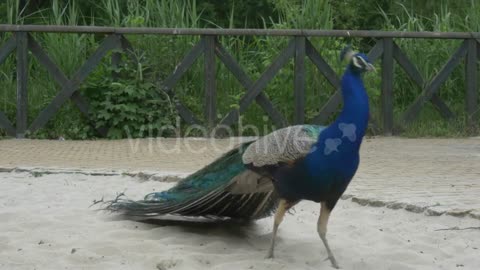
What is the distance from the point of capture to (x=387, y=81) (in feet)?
38.0

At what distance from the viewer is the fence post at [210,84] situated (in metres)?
11.1

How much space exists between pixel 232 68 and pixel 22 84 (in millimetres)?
2756

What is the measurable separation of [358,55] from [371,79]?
7.67m

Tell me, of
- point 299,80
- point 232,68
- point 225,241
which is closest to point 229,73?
point 232,68

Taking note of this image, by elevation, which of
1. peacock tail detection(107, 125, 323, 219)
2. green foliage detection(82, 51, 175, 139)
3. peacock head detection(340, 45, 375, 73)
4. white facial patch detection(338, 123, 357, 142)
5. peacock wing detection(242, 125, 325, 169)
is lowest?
green foliage detection(82, 51, 175, 139)

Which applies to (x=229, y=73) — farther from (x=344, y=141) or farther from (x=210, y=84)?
(x=344, y=141)

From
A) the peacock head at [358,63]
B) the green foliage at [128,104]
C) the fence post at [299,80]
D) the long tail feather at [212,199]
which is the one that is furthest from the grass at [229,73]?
the peacock head at [358,63]

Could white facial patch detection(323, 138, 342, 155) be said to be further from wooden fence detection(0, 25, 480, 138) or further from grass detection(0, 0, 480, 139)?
grass detection(0, 0, 480, 139)

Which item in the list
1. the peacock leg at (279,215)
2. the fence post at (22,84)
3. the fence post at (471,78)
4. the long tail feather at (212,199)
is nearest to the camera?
the peacock leg at (279,215)

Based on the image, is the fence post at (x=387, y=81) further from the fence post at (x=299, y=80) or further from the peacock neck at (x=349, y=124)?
the peacock neck at (x=349, y=124)

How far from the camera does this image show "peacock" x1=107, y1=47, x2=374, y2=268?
420cm

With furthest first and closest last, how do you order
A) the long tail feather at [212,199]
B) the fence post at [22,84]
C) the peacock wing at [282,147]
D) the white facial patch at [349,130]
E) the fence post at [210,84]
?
the fence post at [210,84]
the fence post at [22,84]
the long tail feather at [212,199]
the peacock wing at [282,147]
the white facial patch at [349,130]

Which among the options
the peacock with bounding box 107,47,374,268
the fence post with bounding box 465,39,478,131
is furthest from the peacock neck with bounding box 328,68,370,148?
the fence post with bounding box 465,39,478,131

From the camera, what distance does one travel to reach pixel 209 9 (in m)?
18.2
